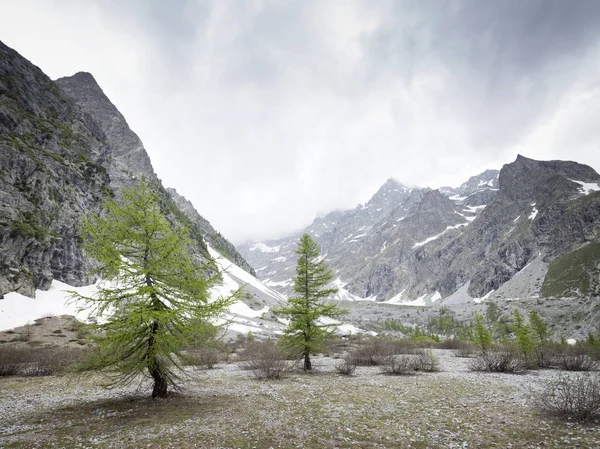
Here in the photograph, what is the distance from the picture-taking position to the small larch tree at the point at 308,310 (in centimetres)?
2394

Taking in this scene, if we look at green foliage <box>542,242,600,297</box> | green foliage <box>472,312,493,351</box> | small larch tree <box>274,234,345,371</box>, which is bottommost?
green foliage <box>472,312,493,351</box>

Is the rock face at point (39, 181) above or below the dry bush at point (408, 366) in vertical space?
above

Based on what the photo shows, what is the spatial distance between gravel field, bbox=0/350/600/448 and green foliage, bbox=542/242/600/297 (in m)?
160

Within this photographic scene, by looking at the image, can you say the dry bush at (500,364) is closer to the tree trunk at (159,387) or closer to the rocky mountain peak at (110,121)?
the tree trunk at (159,387)

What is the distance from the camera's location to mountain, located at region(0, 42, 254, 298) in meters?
57.2

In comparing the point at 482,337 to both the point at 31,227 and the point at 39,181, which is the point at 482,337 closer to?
the point at 31,227

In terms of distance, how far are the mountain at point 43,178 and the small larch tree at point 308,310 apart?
10.6 m

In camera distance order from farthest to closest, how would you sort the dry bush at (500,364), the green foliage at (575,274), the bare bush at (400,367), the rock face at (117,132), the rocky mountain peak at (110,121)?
the rocky mountain peak at (110,121)
the rock face at (117,132)
the green foliage at (575,274)
the dry bush at (500,364)
the bare bush at (400,367)

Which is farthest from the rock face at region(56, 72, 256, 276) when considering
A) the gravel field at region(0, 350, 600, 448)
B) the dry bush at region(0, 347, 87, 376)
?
the gravel field at region(0, 350, 600, 448)

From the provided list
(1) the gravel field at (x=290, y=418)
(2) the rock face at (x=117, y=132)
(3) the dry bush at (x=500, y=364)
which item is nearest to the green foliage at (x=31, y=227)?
(1) the gravel field at (x=290, y=418)

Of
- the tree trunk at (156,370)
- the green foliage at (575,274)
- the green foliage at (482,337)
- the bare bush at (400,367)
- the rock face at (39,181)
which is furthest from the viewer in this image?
the green foliage at (575,274)

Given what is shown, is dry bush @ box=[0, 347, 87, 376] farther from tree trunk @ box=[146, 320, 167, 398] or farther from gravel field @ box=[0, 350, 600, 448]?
tree trunk @ box=[146, 320, 167, 398]

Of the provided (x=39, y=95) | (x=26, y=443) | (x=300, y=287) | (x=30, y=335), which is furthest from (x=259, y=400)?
(x=39, y=95)

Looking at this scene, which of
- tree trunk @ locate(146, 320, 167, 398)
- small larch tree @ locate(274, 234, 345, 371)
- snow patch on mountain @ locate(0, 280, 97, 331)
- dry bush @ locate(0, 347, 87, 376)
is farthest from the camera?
snow patch on mountain @ locate(0, 280, 97, 331)
